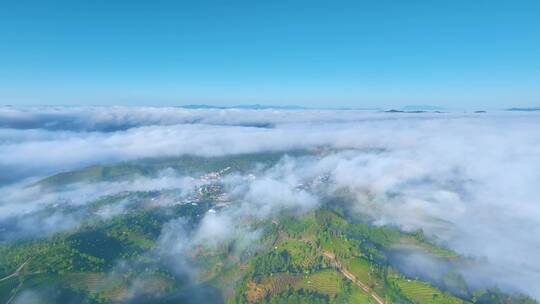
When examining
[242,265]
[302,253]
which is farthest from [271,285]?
[302,253]

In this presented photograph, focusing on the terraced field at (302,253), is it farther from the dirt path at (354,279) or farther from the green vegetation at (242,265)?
the dirt path at (354,279)

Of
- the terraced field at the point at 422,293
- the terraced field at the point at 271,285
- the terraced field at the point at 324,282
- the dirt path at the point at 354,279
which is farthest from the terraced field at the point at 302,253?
the terraced field at the point at 422,293

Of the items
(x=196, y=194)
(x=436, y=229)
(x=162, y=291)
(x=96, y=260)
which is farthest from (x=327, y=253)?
(x=196, y=194)

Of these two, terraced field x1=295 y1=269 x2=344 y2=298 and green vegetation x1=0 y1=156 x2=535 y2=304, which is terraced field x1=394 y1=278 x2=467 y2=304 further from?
terraced field x1=295 y1=269 x2=344 y2=298

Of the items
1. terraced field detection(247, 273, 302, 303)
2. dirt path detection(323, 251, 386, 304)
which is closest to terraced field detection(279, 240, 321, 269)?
dirt path detection(323, 251, 386, 304)

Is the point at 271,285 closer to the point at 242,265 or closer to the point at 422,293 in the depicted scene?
the point at 242,265

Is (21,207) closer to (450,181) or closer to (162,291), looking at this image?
(162,291)

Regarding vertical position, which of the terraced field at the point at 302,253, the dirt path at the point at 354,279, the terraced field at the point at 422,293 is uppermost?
the terraced field at the point at 422,293

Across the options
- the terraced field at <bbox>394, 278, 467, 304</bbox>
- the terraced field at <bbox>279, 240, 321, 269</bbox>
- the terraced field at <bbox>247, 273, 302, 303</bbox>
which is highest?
the terraced field at <bbox>394, 278, 467, 304</bbox>
